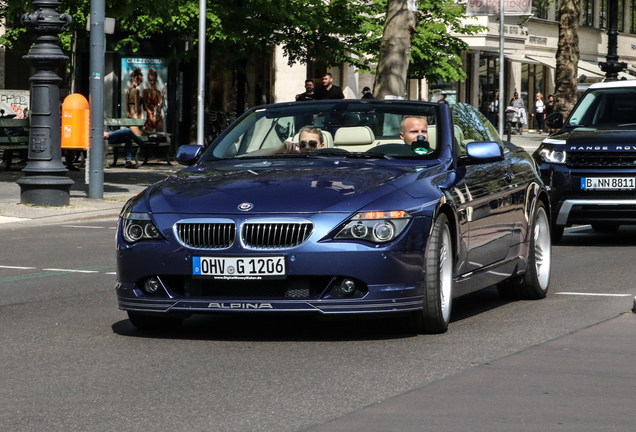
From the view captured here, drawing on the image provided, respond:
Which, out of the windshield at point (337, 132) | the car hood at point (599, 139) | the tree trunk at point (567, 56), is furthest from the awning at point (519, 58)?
the windshield at point (337, 132)

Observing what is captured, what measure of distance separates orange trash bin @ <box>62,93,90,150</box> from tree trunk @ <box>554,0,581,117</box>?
2344cm

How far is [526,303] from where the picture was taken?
916 centimetres

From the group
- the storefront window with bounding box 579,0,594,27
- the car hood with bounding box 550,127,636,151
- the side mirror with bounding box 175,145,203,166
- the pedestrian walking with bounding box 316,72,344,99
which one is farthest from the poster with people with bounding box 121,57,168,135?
the storefront window with bounding box 579,0,594,27

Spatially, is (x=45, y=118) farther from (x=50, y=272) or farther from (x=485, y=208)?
(x=485, y=208)

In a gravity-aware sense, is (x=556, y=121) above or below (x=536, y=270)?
above

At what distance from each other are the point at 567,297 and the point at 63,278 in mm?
4020

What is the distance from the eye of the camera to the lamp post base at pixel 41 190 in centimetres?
1794

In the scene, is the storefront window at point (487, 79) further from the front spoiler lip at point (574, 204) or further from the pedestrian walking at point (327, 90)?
the front spoiler lip at point (574, 204)

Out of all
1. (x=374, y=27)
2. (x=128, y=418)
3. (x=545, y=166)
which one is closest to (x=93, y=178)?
(x=545, y=166)

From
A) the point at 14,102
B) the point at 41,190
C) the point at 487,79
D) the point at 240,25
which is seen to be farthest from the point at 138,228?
the point at 487,79

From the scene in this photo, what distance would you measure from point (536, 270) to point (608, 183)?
4.51 metres

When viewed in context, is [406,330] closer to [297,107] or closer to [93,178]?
[297,107]

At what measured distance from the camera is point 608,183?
1347cm

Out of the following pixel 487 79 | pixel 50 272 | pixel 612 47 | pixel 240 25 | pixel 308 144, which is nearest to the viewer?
pixel 308 144
